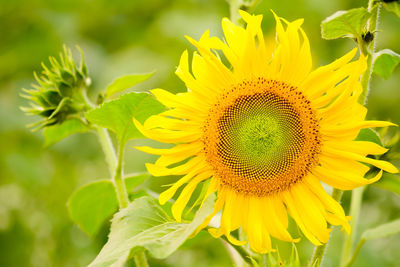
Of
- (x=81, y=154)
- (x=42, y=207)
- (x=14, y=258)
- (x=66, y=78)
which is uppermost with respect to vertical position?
(x=66, y=78)

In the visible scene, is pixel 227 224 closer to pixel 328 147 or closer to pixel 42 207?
pixel 328 147

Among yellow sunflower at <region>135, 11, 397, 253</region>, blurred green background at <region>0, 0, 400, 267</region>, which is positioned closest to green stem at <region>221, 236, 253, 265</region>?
yellow sunflower at <region>135, 11, 397, 253</region>

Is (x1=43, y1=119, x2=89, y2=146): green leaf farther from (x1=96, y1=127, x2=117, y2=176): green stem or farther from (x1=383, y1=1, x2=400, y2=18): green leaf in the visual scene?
(x1=383, y1=1, x2=400, y2=18): green leaf

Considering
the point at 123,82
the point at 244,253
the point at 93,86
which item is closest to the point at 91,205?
the point at 123,82

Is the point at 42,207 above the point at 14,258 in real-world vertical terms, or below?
above

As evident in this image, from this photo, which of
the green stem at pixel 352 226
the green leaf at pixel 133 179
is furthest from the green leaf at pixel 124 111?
the green stem at pixel 352 226

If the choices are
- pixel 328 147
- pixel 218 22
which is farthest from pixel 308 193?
pixel 218 22
